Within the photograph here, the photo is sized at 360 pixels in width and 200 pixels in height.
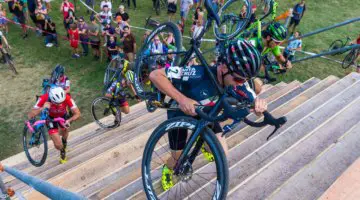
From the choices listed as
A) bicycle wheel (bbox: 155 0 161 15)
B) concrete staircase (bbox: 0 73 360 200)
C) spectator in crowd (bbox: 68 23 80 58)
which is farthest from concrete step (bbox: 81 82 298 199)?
bicycle wheel (bbox: 155 0 161 15)

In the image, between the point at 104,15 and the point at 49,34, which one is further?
the point at 104,15

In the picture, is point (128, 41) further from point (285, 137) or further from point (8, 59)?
point (285, 137)

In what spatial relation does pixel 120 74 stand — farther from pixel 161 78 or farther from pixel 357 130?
pixel 357 130

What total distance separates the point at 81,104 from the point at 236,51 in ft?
24.9

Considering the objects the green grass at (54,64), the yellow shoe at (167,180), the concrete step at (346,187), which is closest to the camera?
the concrete step at (346,187)

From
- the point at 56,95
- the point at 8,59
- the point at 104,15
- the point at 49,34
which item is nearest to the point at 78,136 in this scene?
the point at 56,95

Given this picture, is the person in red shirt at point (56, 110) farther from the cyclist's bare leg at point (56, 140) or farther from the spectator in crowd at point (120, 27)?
the spectator in crowd at point (120, 27)

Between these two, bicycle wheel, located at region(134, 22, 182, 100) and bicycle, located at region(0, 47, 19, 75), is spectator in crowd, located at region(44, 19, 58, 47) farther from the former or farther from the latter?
bicycle wheel, located at region(134, 22, 182, 100)

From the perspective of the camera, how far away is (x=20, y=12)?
515 inches

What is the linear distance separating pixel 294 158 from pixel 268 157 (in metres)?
0.37

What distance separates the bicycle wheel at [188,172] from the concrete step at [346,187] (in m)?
1.26

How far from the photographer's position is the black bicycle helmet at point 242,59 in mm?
2688

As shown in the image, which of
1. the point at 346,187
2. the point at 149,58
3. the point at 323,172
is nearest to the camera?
the point at 346,187

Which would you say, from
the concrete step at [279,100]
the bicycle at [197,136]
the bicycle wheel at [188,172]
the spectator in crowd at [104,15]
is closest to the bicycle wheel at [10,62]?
the spectator in crowd at [104,15]
